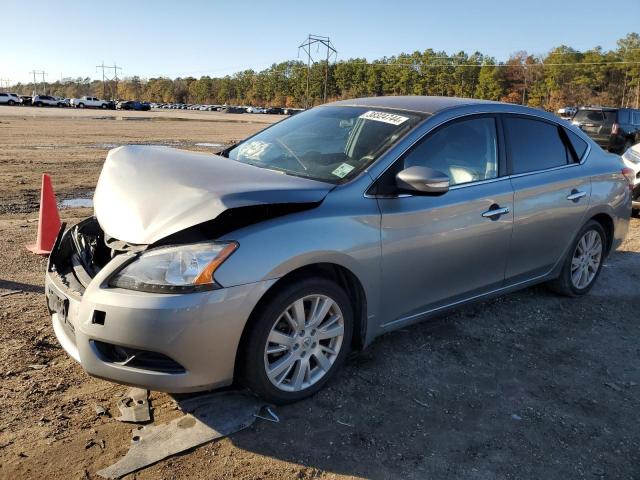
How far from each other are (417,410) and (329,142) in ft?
6.04

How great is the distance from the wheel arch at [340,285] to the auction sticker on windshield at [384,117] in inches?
45.6

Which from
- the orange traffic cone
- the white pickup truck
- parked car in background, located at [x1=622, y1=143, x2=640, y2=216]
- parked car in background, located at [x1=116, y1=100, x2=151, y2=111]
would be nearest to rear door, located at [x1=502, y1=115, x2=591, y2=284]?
the orange traffic cone

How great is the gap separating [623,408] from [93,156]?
14.9 m

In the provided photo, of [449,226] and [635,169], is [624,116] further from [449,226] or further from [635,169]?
[449,226]

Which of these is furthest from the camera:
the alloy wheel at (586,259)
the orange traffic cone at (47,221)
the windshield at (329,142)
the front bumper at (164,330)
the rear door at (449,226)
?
the orange traffic cone at (47,221)

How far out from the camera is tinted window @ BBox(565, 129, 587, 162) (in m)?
4.75

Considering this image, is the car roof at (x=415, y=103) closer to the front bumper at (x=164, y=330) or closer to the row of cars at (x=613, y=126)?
the front bumper at (x=164, y=330)

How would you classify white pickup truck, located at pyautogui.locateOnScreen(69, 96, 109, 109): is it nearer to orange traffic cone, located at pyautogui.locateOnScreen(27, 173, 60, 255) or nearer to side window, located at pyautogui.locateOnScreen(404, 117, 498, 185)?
orange traffic cone, located at pyautogui.locateOnScreen(27, 173, 60, 255)

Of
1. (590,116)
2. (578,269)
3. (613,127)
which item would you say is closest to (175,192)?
(578,269)

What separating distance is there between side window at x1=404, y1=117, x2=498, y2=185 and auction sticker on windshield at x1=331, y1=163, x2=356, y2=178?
0.35 m

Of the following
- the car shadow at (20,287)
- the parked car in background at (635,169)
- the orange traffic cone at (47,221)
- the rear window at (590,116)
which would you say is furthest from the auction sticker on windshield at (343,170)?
the rear window at (590,116)

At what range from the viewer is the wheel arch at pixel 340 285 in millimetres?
2797

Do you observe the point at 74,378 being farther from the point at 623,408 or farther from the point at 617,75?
the point at 617,75

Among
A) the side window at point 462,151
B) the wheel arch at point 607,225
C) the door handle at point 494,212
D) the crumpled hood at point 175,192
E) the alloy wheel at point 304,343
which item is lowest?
the alloy wheel at point 304,343
